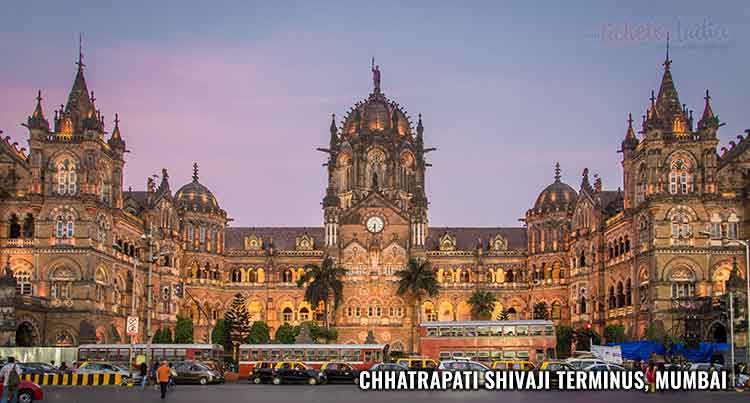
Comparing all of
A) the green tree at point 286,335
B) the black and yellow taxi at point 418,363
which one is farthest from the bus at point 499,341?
the green tree at point 286,335

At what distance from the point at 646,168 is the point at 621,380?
3896 cm

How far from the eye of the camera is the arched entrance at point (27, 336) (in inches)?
3556

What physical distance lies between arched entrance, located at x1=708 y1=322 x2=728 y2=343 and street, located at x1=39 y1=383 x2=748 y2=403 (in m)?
33.2

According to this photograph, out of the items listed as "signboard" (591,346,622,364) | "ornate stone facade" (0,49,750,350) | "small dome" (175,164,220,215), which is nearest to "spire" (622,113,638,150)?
"ornate stone facade" (0,49,750,350)

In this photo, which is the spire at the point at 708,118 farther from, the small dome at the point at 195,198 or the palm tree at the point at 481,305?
the small dome at the point at 195,198

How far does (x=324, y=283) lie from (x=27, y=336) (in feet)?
128

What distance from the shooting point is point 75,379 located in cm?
6438

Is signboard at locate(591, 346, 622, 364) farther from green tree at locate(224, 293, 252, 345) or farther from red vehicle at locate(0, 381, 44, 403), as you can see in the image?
red vehicle at locate(0, 381, 44, 403)

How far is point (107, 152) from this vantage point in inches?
3910

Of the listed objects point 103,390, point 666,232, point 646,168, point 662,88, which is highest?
point 662,88

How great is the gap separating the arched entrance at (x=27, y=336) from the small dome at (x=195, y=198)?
126 ft

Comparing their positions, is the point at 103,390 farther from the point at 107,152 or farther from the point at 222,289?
the point at 222,289

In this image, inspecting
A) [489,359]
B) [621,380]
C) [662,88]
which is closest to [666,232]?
[662,88]

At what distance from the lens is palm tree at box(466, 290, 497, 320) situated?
4882 inches
